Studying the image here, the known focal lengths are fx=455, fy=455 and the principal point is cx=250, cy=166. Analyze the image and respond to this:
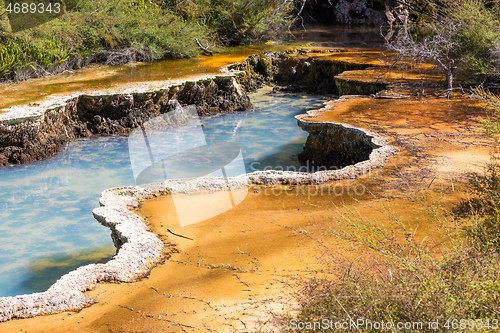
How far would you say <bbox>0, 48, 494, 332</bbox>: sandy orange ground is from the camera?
3031mm

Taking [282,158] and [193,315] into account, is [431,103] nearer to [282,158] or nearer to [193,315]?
[282,158]

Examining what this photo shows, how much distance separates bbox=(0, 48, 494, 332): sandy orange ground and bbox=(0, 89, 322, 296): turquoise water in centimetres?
152

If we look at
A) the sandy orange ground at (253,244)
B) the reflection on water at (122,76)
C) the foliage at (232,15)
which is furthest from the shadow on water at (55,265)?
the foliage at (232,15)

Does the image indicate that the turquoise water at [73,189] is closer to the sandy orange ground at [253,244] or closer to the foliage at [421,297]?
the sandy orange ground at [253,244]

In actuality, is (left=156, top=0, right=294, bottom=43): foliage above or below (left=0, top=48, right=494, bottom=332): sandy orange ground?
above

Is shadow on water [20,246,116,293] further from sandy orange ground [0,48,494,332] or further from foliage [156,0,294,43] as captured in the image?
foliage [156,0,294,43]

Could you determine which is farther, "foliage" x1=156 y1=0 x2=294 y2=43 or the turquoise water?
"foliage" x1=156 y1=0 x2=294 y2=43

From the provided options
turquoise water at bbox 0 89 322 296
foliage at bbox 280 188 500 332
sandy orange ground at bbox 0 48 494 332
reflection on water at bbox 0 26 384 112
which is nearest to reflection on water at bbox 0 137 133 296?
turquoise water at bbox 0 89 322 296

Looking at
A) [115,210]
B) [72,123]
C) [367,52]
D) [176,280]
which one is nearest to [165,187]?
[115,210]

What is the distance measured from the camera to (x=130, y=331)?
2916mm

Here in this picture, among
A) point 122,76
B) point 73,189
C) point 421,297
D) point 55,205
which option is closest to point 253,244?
point 421,297

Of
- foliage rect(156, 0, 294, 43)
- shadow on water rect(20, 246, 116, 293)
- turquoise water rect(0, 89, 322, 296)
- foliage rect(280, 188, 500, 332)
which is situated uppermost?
foliage rect(156, 0, 294, 43)

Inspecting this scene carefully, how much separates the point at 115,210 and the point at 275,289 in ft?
6.99

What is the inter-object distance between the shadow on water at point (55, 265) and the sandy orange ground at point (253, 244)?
1163 millimetres
